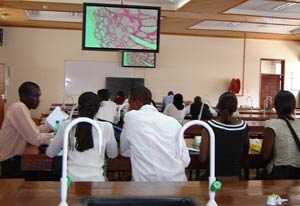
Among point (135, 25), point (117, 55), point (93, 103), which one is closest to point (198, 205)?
point (93, 103)

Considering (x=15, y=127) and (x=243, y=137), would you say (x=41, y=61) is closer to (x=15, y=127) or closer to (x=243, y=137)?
(x=15, y=127)

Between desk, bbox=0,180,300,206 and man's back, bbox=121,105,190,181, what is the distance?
37cm

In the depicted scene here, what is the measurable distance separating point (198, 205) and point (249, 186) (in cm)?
44

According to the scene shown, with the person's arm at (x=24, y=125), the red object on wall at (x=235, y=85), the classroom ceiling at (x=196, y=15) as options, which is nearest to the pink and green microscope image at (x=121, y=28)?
the classroom ceiling at (x=196, y=15)

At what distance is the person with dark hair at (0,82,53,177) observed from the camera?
9.54ft

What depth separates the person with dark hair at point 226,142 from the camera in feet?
8.35

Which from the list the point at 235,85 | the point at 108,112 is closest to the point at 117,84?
the point at 235,85

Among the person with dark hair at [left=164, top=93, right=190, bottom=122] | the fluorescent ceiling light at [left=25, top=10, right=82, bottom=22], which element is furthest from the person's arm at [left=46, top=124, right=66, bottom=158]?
the fluorescent ceiling light at [left=25, top=10, right=82, bottom=22]

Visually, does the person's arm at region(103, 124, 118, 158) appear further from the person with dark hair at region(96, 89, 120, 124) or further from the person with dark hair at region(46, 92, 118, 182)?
the person with dark hair at region(96, 89, 120, 124)

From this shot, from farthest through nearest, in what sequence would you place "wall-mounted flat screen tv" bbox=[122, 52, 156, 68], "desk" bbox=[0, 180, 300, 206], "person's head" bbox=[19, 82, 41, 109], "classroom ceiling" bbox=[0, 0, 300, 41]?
"wall-mounted flat screen tv" bbox=[122, 52, 156, 68], "classroom ceiling" bbox=[0, 0, 300, 41], "person's head" bbox=[19, 82, 41, 109], "desk" bbox=[0, 180, 300, 206]

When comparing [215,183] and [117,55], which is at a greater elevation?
[117,55]

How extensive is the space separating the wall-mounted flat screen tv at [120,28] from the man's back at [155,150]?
248 cm

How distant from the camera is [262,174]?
2.89 metres

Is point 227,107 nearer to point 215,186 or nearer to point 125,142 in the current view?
point 125,142
